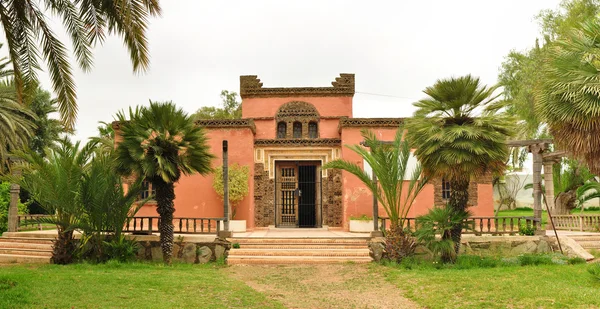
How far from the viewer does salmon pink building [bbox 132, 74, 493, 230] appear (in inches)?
682

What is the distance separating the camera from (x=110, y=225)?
11.9 metres

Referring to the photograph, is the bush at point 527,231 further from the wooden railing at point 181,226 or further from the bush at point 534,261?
the wooden railing at point 181,226

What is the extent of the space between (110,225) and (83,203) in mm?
895

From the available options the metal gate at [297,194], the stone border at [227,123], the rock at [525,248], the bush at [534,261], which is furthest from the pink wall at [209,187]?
the bush at [534,261]

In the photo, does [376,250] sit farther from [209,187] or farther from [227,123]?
[227,123]

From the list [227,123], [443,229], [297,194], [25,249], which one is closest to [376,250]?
[443,229]

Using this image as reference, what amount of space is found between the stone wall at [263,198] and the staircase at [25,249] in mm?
7166

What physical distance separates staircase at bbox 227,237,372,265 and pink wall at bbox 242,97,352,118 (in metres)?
7.29

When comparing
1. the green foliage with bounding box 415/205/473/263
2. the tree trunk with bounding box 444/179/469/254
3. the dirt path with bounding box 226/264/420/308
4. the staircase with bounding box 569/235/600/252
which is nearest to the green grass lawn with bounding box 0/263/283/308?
the dirt path with bounding box 226/264/420/308

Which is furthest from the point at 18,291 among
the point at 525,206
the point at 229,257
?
the point at 525,206

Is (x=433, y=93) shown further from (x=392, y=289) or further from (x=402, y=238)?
(x=392, y=289)

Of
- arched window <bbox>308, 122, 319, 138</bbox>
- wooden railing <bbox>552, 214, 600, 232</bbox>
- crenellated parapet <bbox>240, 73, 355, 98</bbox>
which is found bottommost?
wooden railing <bbox>552, 214, 600, 232</bbox>

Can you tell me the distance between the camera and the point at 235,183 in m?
16.5

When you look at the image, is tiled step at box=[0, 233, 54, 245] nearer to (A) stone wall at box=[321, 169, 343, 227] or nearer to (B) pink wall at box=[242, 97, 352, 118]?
(B) pink wall at box=[242, 97, 352, 118]
